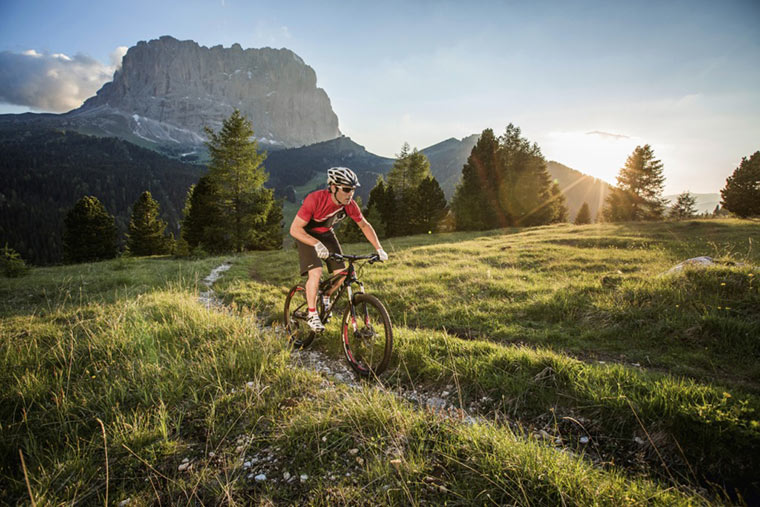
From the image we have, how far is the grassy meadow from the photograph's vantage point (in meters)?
2.46

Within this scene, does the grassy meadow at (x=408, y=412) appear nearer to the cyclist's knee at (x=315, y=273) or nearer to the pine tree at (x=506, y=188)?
the cyclist's knee at (x=315, y=273)

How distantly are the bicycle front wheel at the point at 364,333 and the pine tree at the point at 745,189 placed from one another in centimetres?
4742

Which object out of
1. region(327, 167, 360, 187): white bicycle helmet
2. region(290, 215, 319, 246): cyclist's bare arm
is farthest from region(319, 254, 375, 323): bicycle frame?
region(327, 167, 360, 187): white bicycle helmet

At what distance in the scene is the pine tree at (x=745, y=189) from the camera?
31375 millimetres

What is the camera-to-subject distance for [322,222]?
5.59 metres

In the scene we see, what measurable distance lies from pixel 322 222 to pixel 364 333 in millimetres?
2159

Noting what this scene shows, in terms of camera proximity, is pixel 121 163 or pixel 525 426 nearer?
pixel 525 426

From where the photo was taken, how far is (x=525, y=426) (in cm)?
347

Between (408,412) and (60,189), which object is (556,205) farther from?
(60,189)

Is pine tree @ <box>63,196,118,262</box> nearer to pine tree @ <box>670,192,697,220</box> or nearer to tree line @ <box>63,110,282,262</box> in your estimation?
tree line @ <box>63,110,282,262</box>

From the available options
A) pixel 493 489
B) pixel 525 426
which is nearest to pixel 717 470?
pixel 525 426

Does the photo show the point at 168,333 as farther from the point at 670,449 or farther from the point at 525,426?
the point at 670,449

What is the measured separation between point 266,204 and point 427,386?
27667 mm

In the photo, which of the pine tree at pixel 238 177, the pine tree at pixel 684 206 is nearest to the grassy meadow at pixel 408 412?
the pine tree at pixel 238 177
